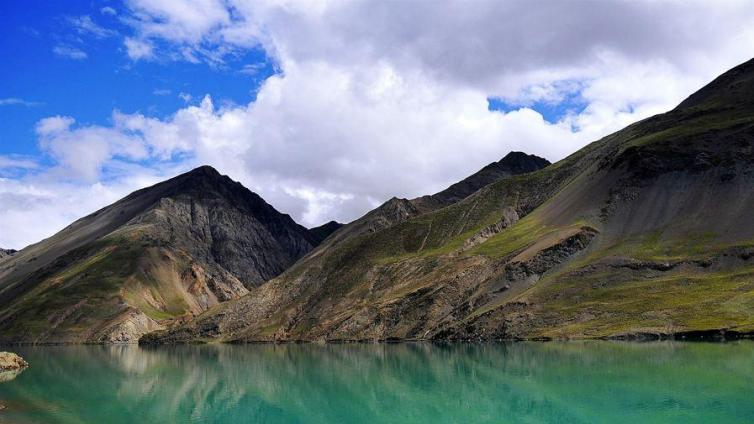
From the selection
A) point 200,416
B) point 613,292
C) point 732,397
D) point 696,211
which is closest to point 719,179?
point 696,211

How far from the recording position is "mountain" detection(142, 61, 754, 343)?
112 meters

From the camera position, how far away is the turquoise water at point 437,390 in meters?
45.1

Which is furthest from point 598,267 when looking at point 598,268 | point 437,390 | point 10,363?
point 10,363

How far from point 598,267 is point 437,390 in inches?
3153

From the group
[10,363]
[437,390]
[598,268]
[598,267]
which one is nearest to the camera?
[437,390]

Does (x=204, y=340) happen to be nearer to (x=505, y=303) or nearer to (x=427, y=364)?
(x=505, y=303)

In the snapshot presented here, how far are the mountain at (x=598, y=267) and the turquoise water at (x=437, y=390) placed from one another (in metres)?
23.1

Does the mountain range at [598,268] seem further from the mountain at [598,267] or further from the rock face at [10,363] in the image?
the rock face at [10,363]

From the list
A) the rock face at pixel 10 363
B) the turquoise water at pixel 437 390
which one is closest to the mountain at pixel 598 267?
the turquoise water at pixel 437 390

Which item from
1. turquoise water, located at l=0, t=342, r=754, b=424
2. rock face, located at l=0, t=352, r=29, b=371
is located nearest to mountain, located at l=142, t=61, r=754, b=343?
turquoise water, located at l=0, t=342, r=754, b=424

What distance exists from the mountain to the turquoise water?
75.9ft

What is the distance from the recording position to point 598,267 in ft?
428

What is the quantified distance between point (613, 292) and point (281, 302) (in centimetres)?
10645

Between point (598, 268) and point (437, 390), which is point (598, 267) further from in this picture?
point (437, 390)
